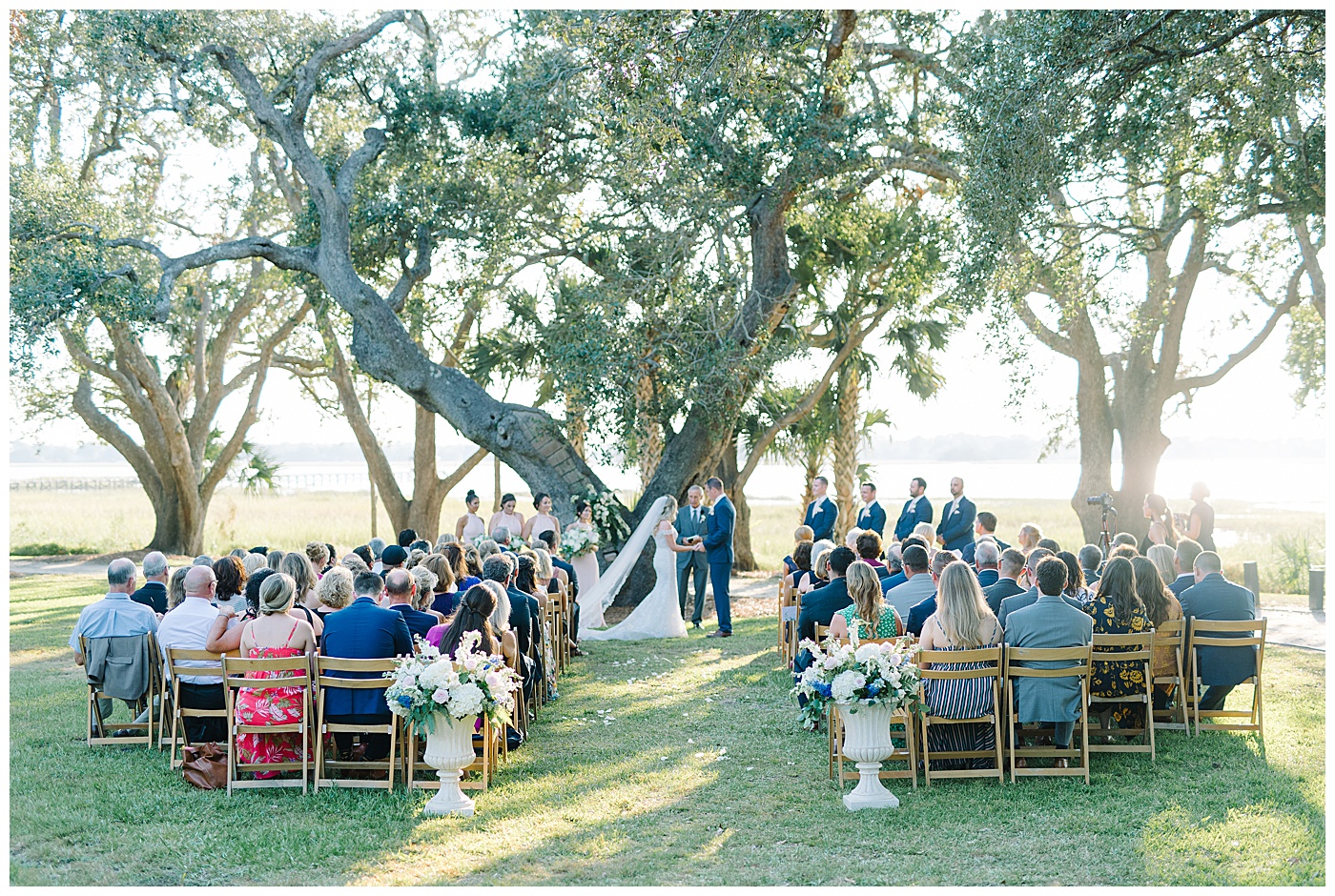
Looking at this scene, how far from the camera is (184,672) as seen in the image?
22.4ft

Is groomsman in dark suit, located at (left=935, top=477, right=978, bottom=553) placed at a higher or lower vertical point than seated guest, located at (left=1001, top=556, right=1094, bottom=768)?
higher

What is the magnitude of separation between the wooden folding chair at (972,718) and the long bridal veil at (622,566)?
6.96 meters

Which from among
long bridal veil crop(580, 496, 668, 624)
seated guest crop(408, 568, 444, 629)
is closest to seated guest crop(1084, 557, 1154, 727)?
seated guest crop(408, 568, 444, 629)

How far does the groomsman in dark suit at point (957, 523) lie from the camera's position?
12.3 m

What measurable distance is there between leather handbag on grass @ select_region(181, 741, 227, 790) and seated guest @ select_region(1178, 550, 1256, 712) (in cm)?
653

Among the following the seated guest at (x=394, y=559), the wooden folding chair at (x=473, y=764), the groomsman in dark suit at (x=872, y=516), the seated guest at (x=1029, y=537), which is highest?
the groomsman in dark suit at (x=872, y=516)

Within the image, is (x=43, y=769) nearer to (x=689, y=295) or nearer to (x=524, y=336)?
(x=689, y=295)

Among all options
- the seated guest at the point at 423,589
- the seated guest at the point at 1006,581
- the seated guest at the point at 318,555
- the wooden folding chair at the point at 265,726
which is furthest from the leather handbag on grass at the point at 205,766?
the seated guest at the point at 1006,581

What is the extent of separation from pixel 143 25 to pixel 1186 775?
15.0 m

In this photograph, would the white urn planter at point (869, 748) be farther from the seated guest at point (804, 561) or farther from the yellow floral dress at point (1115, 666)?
the seated guest at point (804, 561)

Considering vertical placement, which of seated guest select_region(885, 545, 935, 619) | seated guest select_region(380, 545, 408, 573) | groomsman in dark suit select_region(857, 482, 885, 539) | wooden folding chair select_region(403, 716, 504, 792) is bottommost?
wooden folding chair select_region(403, 716, 504, 792)

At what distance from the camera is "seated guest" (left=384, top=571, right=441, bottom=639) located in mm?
7090

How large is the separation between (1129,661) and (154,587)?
7.28m

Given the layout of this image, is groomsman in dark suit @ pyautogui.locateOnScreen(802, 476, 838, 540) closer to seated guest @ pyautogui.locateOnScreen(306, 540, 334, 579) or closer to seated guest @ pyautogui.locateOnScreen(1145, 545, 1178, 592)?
seated guest @ pyautogui.locateOnScreen(1145, 545, 1178, 592)
